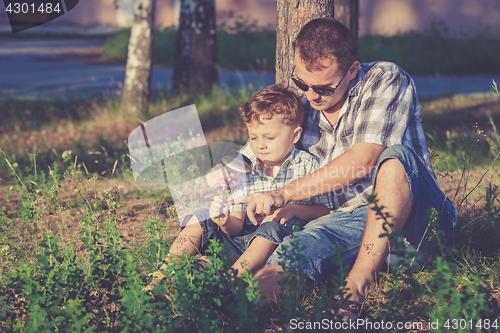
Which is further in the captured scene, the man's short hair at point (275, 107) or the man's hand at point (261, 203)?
the man's short hair at point (275, 107)

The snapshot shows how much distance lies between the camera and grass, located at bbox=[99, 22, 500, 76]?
12117mm

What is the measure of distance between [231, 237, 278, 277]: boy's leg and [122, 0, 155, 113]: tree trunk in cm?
498

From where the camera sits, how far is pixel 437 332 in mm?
1604

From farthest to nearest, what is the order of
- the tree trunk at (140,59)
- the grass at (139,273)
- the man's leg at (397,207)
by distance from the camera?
1. the tree trunk at (140,59)
2. the man's leg at (397,207)
3. the grass at (139,273)

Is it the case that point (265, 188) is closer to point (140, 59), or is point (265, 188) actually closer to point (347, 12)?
point (347, 12)

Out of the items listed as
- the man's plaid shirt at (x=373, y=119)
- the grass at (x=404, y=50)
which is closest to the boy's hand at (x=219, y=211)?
the man's plaid shirt at (x=373, y=119)

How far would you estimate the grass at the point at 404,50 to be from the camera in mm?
12117

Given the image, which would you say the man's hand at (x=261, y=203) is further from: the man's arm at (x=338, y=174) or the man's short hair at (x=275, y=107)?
the man's short hair at (x=275, y=107)

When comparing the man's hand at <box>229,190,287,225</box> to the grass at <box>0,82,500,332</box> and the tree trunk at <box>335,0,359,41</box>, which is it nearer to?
the grass at <box>0,82,500,332</box>

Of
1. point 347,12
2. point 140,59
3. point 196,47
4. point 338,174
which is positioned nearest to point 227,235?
point 338,174

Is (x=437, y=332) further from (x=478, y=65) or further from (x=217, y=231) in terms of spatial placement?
(x=478, y=65)

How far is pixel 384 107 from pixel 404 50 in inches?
459

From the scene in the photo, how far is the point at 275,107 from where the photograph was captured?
2.79 metres

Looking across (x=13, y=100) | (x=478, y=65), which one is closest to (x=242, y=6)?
(x=478, y=65)
